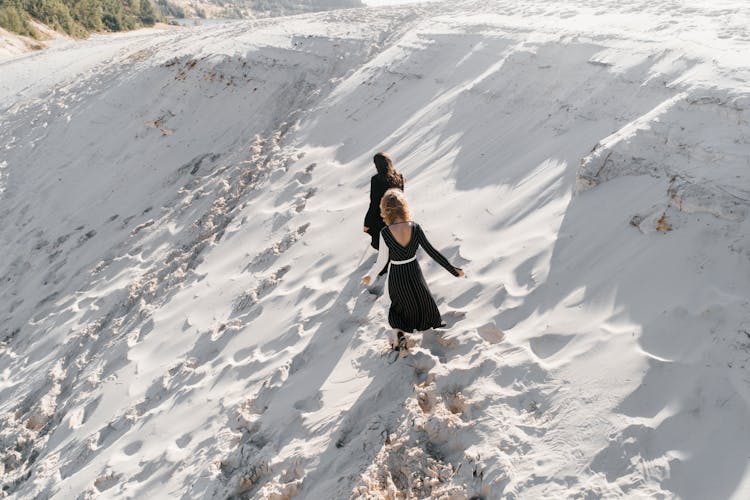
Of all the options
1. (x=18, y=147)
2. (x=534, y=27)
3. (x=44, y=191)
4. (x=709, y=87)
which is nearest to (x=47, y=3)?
(x=18, y=147)

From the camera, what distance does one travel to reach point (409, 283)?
10.8 ft

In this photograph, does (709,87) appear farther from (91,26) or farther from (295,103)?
(91,26)

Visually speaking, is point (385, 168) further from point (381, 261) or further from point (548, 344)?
point (548, 344)

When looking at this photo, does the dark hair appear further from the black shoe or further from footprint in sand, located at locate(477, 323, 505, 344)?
footprint in sand, located at locate(477, 323, 505, 344)

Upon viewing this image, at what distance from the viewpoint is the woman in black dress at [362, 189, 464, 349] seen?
10.5 feet

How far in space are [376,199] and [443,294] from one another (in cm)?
98

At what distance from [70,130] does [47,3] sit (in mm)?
27992

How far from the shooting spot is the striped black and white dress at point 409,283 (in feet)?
10.6

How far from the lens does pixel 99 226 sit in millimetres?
8242

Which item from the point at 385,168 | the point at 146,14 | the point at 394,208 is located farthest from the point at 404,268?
the point at 146,14

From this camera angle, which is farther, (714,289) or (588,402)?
(714,289)

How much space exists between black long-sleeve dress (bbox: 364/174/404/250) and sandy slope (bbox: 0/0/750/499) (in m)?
0.53

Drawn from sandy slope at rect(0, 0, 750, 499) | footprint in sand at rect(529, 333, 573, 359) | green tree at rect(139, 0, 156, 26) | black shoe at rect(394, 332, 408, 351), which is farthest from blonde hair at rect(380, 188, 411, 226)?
green tree at rect(139, 0, 156, 26)

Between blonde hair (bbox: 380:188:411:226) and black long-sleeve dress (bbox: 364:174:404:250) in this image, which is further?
black long-sleeve dress (bbox: 364:174:404:250)
